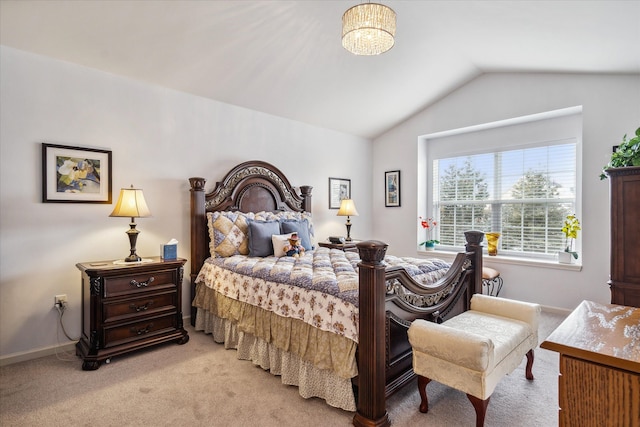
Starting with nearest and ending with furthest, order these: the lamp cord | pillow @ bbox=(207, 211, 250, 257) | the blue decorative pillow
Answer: the lamp cord → pillow @ bbox=(207, 211, 250, 257) → the blue decorative pillow

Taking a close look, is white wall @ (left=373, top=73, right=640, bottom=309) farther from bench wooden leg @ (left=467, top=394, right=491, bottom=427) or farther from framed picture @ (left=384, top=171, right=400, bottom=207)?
bench wooden leg @ (left=467, top=394, right=491, bottom=427)

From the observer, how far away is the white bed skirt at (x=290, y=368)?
2014 millimetres

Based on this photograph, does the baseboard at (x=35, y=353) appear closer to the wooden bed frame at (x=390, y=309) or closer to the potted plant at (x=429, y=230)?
the wooden bed frame at (x=390, y=309)

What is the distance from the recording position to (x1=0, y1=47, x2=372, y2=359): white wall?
2654 mm

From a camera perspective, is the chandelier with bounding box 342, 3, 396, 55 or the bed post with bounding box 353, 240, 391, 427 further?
the chandelier with bounding box 342, 3, 396, 55

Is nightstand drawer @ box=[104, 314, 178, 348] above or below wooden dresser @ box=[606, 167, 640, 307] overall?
below

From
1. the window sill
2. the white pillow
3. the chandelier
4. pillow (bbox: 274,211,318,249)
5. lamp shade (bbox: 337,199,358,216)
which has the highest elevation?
the chandelier

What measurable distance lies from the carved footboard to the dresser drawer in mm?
1958

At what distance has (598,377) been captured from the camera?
96 cm

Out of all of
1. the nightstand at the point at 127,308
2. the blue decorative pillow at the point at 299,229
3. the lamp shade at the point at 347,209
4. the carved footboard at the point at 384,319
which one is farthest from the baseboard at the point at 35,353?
the lamp shade at the point at 347,209

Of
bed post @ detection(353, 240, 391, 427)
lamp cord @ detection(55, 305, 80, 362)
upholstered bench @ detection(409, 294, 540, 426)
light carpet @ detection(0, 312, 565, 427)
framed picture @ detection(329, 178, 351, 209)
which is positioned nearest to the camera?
upholstered bench @ detection(409, 294, 540, 426)

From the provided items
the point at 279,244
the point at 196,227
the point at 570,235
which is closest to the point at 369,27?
the point at 279,244

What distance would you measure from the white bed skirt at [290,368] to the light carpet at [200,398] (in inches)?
2.4

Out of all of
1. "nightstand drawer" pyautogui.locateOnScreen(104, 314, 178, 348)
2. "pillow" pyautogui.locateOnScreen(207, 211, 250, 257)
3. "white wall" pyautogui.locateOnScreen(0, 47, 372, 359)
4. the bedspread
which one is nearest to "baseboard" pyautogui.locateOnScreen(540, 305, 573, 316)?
the bedspread
